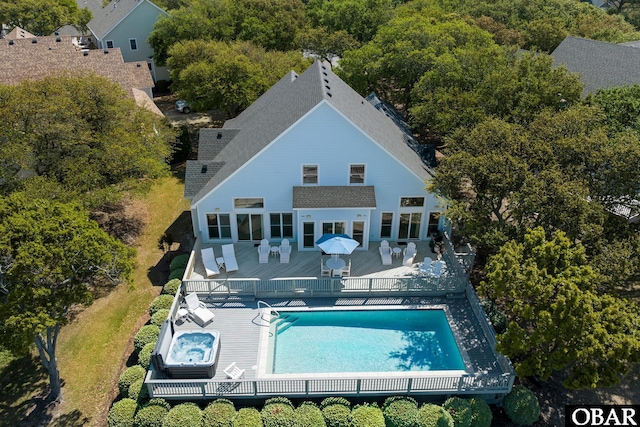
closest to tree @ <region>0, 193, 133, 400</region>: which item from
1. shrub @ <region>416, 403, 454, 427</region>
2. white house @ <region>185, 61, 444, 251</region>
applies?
white house @ <region>185, 61, 444, 251</region>

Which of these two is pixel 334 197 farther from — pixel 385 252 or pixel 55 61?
pixel 55 61

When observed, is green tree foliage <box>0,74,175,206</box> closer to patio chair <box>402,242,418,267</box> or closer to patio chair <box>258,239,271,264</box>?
patio chair <box>258,239,271,264</box>

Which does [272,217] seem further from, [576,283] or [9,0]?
[9,0]

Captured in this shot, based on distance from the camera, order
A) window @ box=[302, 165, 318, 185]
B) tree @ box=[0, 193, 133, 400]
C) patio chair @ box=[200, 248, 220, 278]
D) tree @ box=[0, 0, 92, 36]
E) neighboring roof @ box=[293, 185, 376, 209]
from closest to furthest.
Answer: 1. tree @ box=[0, 193, 133, 400]
2. patio chair @ box=[200, 248, 220, 278]
3. neighboring roof @ box=[293, 185, 376, 209]
4. window @ box=[302, 165, 318, 185]
5. tree @ box=[0, 0, 92, 36]

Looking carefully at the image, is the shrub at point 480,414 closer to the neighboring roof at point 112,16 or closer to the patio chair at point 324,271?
the patio chair at point 324,271

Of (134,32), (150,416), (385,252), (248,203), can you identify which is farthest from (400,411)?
(134,32)

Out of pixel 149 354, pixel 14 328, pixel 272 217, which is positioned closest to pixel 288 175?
pixel 272 217
